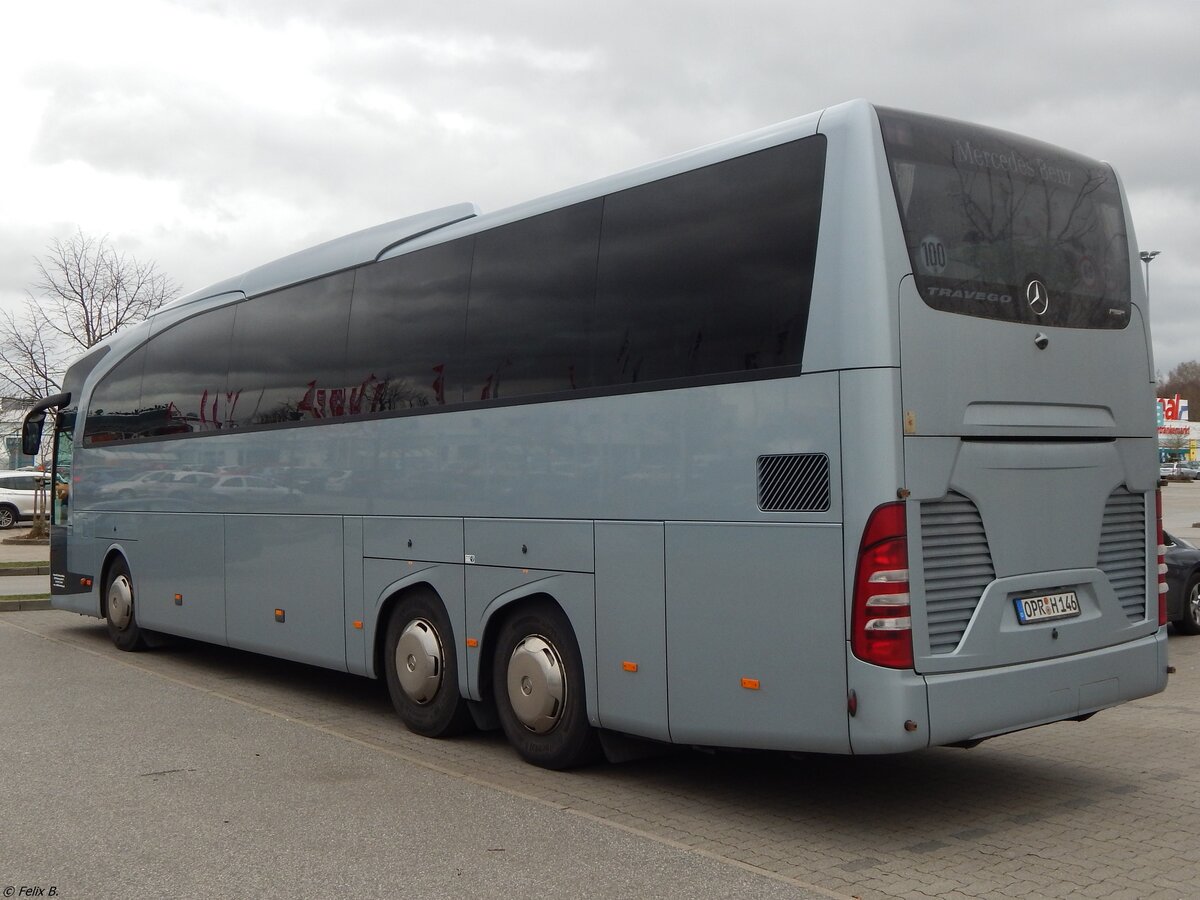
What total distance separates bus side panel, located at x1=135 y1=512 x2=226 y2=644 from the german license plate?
26.0 ft

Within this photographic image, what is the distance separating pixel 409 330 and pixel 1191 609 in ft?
34.4

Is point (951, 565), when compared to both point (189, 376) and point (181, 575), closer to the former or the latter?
point (189, 376)

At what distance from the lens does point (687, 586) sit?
22.2 feet

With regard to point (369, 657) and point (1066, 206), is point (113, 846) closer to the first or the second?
point (369, 657)

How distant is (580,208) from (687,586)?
8.32ft

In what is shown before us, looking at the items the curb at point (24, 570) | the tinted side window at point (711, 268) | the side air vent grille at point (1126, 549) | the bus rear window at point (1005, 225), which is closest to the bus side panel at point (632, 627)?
the tinted side window at point (711, 268)

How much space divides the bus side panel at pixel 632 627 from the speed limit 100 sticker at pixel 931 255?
1986 millimetres

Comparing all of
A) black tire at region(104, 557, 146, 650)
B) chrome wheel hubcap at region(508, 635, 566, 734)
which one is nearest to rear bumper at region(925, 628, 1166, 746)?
chrome wheel hubcap at region(508, 635, 566, 734)

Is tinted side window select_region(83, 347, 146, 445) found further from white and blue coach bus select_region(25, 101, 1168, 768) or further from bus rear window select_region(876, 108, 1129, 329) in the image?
bus rear window select_region(876, 108, 1129, 329)

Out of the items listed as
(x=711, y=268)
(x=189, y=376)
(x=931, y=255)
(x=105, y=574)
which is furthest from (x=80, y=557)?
(x=931, y=255)

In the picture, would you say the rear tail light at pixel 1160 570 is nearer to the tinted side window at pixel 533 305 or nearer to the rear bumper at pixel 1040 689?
the rear bumper at pixel 1040 689

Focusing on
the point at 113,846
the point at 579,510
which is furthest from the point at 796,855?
the point at 113,846

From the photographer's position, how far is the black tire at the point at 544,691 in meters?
7.63

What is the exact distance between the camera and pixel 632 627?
23.3ft
